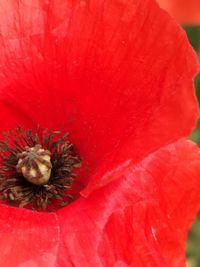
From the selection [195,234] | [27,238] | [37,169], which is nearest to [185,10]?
[37,169]

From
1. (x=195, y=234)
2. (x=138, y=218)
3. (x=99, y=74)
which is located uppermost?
(x=99, y=74)

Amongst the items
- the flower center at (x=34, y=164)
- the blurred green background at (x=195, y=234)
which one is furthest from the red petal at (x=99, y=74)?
→ the blurred green background at (x=195, y=234)

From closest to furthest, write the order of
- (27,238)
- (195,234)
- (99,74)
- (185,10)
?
(27,238) < (99,74) < (185,10) < (195,234)

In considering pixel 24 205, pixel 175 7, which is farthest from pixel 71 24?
pixel 175 7

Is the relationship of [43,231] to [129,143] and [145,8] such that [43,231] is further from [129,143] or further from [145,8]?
[145,8]

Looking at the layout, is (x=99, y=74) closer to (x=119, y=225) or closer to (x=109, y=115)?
(x=109, y=115)

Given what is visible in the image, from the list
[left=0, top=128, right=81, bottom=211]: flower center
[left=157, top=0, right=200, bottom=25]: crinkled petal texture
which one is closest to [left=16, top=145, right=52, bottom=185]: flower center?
[left=0, top=128, right=81, bottom=211]: flower center

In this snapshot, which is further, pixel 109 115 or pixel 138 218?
pixel 109 115
